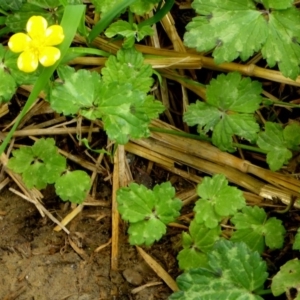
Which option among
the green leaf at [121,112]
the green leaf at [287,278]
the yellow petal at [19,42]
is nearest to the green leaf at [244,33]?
the green leaf at [121,112]

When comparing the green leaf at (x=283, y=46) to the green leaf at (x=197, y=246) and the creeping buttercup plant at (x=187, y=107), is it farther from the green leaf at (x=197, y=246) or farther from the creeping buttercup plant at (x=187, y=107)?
the green leaf at (x=197, y=246)

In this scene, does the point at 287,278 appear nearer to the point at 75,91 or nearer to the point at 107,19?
the point at 75,91

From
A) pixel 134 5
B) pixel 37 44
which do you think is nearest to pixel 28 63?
pixel 37 44

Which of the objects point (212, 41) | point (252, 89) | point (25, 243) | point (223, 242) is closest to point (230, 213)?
point (223, 242)

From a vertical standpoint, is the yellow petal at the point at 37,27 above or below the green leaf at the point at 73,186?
above

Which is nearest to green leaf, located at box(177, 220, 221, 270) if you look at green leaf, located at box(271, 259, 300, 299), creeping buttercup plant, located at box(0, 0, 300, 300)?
creeping buttercup plant, located at box(0, 0, 300, 300)

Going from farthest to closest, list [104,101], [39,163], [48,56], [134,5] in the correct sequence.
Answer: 1. [39,163]
2. [134,5]
3. [104,101]
4. [48,56]

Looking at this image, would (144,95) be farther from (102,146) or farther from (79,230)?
(79,230)
